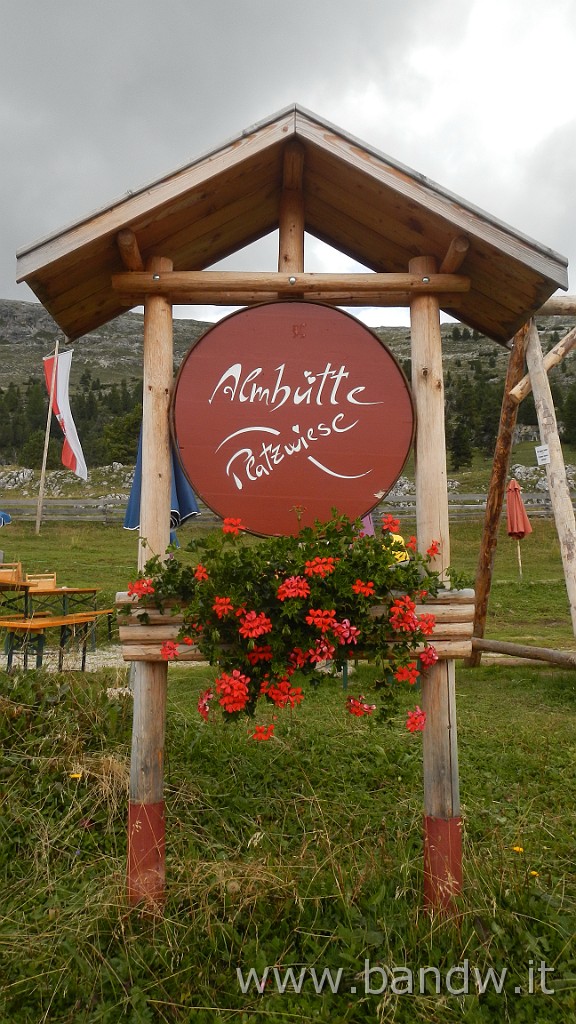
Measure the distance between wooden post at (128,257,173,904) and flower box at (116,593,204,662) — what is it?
0.11 metres

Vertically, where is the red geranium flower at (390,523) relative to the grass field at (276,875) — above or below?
above

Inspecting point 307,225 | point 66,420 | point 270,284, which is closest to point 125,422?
point 66,420

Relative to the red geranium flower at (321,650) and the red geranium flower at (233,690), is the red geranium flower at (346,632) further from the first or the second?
the red geranium flower at (233,690)

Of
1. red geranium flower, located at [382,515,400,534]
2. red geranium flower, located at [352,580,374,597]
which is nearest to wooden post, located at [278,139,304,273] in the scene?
red geranium flower, located at [382,515,400,534]

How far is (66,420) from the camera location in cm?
1193

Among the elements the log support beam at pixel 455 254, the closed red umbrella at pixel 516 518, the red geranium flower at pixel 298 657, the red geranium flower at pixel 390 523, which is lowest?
the red geranium flower at pixel 298 657

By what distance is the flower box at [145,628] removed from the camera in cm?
328

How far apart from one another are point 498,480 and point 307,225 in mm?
5134

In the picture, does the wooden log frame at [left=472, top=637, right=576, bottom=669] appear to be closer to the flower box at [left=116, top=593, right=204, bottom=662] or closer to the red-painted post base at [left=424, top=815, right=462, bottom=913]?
the red-painted post base at [left=424, top=815, right=462, bottom=913]

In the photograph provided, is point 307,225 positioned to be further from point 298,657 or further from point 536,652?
point 536,652

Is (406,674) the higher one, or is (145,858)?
(406,674)

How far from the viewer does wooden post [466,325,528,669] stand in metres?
8.15

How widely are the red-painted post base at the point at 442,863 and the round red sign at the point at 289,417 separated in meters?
1.53

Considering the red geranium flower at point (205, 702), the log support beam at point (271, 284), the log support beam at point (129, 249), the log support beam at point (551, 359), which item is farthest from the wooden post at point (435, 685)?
the log support beam at point (551, 359)
